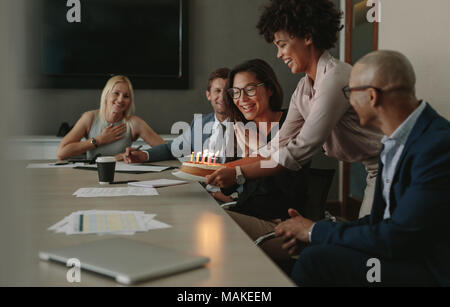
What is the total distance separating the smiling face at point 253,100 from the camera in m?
2.23

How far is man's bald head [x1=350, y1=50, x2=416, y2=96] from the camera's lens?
3.66 ft

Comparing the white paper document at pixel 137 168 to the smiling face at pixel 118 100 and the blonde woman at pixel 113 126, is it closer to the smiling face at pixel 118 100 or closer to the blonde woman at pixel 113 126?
the blonde woman at pixel 113 126

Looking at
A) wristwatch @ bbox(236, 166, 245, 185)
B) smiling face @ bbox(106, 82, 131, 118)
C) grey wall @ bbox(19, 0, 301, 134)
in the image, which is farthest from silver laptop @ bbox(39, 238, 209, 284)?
grey wall @ bbox(19, 0, 301, 134)

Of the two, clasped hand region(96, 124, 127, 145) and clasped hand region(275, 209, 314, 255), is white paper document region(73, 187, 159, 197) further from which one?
clasped hand region(96, 124, 127, 145)

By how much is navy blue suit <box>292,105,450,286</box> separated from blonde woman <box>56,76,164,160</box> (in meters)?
2.14

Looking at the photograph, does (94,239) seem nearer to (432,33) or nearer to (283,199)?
(283,199)

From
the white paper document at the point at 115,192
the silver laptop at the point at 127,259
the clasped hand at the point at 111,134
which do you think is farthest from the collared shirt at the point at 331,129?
the clasped hand at the point at 111,134

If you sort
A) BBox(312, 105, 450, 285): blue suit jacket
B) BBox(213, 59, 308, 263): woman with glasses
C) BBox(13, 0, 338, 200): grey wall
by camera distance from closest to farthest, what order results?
BBox(312, 105, 450, 285): blue suit jacket
BBox(213, 59, 308, 263): woman with glasses
BBox(13, 0, 338, 200): grey wall

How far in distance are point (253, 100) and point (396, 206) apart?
47.6 inches

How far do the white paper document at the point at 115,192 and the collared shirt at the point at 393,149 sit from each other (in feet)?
2.61

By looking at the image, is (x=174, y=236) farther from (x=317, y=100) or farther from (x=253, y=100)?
(x=253, y=100)

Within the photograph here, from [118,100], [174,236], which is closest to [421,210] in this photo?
[174,236]

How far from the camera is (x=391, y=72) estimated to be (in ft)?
3.67
